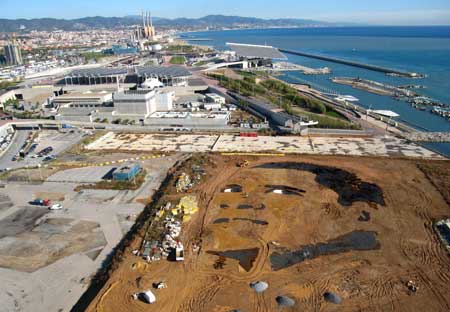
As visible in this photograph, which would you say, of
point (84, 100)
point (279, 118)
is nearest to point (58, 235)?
point (279, 118)

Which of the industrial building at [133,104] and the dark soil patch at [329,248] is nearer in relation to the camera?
the dark soil patch at [329,248]

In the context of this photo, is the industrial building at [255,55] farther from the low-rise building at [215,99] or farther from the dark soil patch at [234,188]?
the dark soil patch at [234,188]

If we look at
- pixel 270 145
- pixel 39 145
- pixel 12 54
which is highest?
pixel 12 54

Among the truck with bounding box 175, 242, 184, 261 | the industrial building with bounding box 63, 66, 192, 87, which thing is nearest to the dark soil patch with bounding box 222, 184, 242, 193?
the truck with bounding box 175, 242, 184, 261

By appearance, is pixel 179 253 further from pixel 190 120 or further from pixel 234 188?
pixel 190 120

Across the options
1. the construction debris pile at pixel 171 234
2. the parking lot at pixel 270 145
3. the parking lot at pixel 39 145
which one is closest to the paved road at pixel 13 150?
the parking lot at pixel 39 145

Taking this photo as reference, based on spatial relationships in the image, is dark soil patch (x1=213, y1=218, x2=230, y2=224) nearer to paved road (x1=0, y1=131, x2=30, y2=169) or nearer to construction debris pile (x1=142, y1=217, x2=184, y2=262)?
construction debris pile (x1=142, y1=217, x2=184, y2=262)

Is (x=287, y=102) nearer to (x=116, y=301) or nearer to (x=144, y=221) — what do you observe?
(x=144, y=221)
